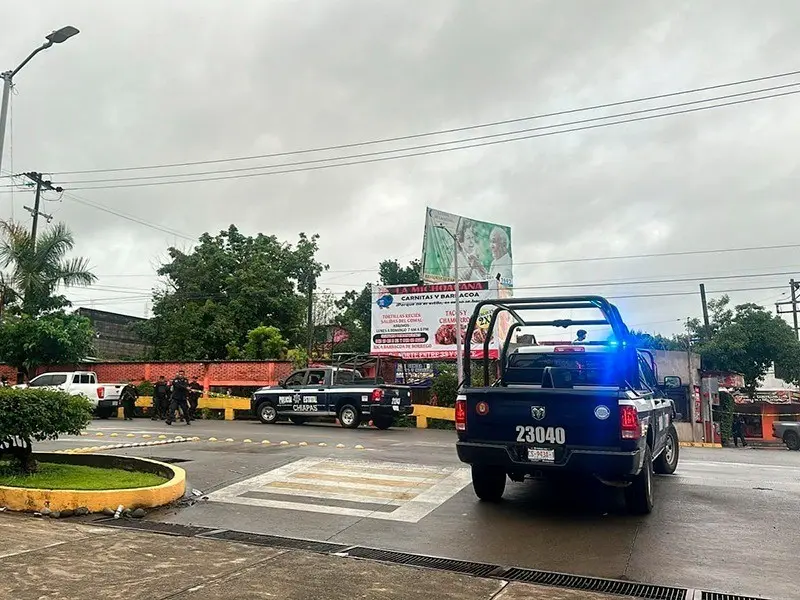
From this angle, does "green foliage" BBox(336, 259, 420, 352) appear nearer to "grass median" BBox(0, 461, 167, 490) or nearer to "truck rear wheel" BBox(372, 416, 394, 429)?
"truck rear wheel" BBox(372, 416, 394, 429)

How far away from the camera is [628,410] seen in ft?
21.9

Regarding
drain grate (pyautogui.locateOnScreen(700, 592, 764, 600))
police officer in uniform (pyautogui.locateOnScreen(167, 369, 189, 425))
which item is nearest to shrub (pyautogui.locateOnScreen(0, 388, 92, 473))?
drain grate (pyautogui.locateOnScreen(700, 592, 764, 600))

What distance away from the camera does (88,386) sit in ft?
77.7

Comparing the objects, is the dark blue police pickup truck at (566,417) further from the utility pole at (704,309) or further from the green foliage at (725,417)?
the utility pole at (704,309)

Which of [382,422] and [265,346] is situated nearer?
[382,422]

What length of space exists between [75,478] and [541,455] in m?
5.91

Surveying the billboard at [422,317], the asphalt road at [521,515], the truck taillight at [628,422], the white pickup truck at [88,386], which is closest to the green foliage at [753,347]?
the billboard at [422,317]

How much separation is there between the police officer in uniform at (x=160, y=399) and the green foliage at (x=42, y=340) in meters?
6.78

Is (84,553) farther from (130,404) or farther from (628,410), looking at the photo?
(130,404)

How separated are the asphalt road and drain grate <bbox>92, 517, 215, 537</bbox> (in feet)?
0.72

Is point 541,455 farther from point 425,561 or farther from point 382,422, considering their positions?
point 382,422

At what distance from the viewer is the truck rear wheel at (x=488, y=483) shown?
26.1ft

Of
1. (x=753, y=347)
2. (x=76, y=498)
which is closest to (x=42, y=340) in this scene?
(x=76, y=498)

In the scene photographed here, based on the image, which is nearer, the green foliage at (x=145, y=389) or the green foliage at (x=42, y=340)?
the green foliage at (x=145, y=389)
